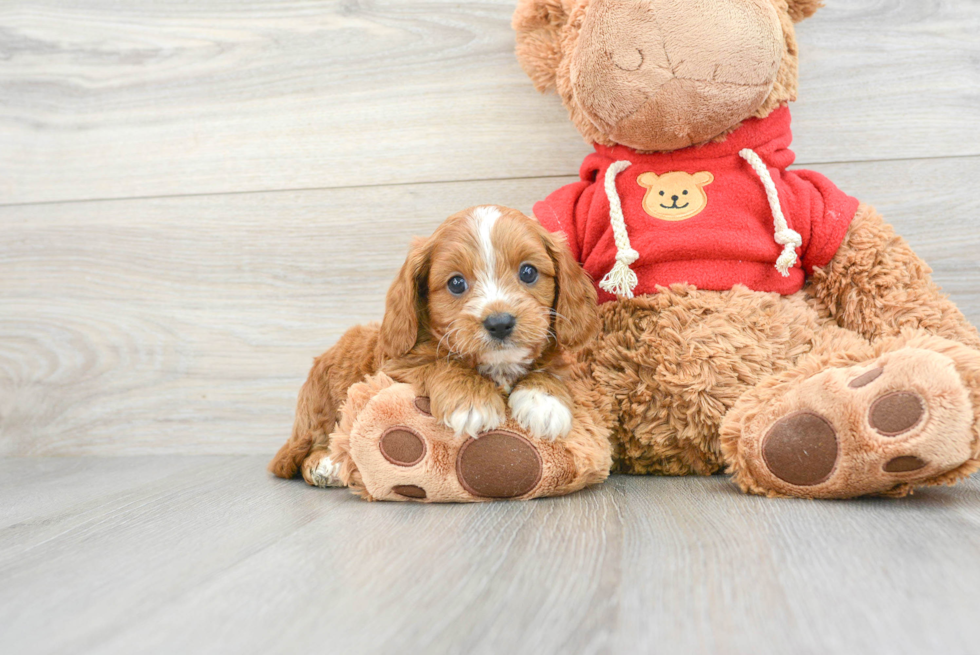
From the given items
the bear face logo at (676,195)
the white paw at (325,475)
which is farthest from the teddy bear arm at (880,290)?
the white paw at (325,475)

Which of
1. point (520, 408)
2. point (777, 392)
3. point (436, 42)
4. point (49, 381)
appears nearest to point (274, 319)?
point (49, 381)

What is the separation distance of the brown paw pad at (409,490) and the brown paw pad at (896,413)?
0.73 metres

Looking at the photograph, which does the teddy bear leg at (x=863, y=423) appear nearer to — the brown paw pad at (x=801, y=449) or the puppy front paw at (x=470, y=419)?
the brown paw pad at (x=801, y=449)

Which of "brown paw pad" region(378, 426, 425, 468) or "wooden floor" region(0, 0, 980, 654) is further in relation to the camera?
"wooden floor" region(0, 0, 980, 654)

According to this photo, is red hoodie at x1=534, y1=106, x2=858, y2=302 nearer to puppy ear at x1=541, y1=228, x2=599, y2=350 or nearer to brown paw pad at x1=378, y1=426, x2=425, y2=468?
puppy ear at x1=541, y1=228, x2=599, y2=350

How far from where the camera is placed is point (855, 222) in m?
1.46

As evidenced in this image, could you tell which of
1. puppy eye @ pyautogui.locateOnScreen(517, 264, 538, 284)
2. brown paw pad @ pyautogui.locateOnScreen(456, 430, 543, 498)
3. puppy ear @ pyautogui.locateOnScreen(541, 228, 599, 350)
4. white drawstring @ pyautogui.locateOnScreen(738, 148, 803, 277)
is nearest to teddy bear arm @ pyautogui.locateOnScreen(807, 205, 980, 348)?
white drawstring @ pyautogui.locateOnScreen(738, 148, 803, 277)

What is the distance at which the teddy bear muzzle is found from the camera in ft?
4.37

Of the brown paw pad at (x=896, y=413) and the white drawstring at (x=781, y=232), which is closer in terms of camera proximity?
the brown paw pad at (x=896, y=413)

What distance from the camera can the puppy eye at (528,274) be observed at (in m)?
1.31

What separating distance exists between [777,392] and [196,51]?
174 cm

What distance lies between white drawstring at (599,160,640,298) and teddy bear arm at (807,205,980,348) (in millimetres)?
393

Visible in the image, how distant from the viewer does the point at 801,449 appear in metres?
1.16

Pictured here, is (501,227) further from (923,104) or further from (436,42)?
(923,104)
